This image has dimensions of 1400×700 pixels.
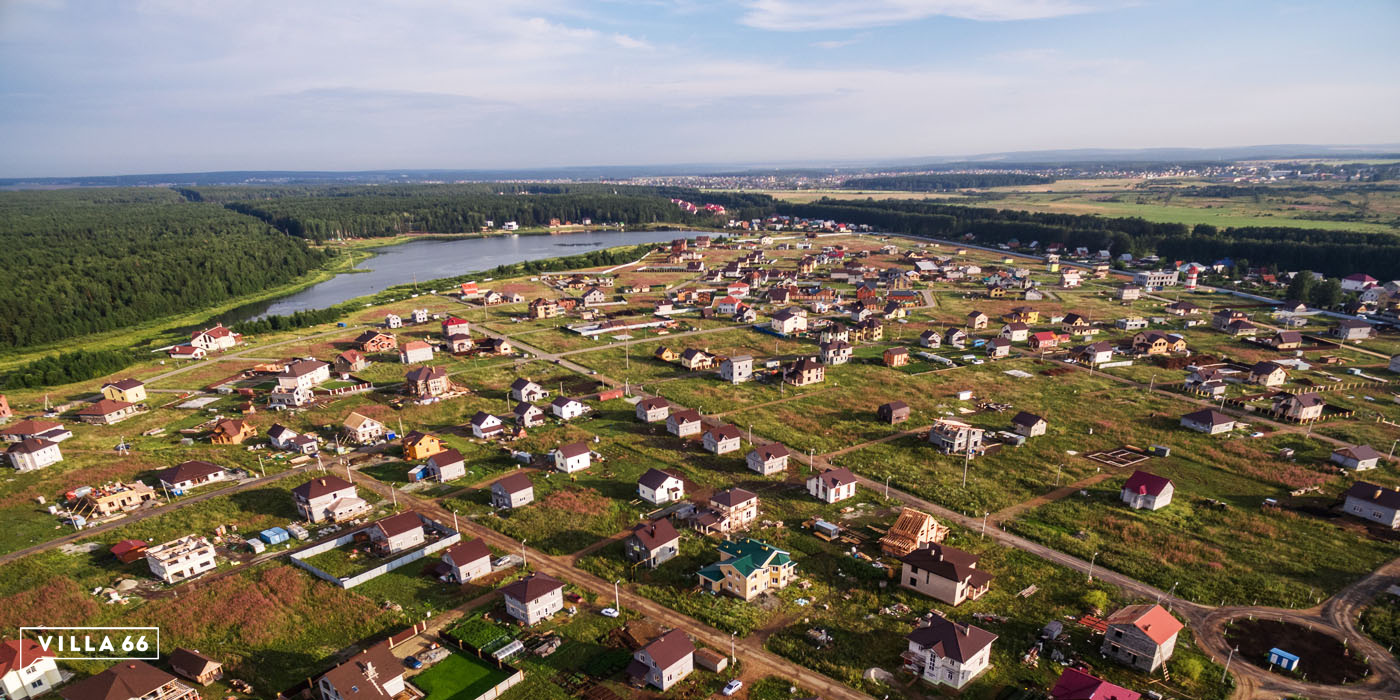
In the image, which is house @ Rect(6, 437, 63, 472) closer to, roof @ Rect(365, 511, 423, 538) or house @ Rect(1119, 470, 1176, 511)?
roof @ Rect(365, 511, 423, 538)

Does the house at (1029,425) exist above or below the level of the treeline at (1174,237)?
below

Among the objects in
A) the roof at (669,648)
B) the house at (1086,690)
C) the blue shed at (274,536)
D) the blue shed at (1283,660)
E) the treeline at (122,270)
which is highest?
the treeline at (122,270)

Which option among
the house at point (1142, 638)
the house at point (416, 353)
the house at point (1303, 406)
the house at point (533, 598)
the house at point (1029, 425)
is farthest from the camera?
the house at point (416, 353)

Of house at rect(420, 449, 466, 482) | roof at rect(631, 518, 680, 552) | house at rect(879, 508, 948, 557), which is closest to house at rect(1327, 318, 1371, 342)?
house at rect(879, 508, 948, 557)

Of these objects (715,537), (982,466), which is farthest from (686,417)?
(982,466)

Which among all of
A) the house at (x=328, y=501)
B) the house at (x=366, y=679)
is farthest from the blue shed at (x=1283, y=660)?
the house at (x=328, y=501)

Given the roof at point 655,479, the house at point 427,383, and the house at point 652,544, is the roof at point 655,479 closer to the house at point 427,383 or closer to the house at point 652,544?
the house at point 652,544

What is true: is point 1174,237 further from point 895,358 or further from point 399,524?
point 399,524
